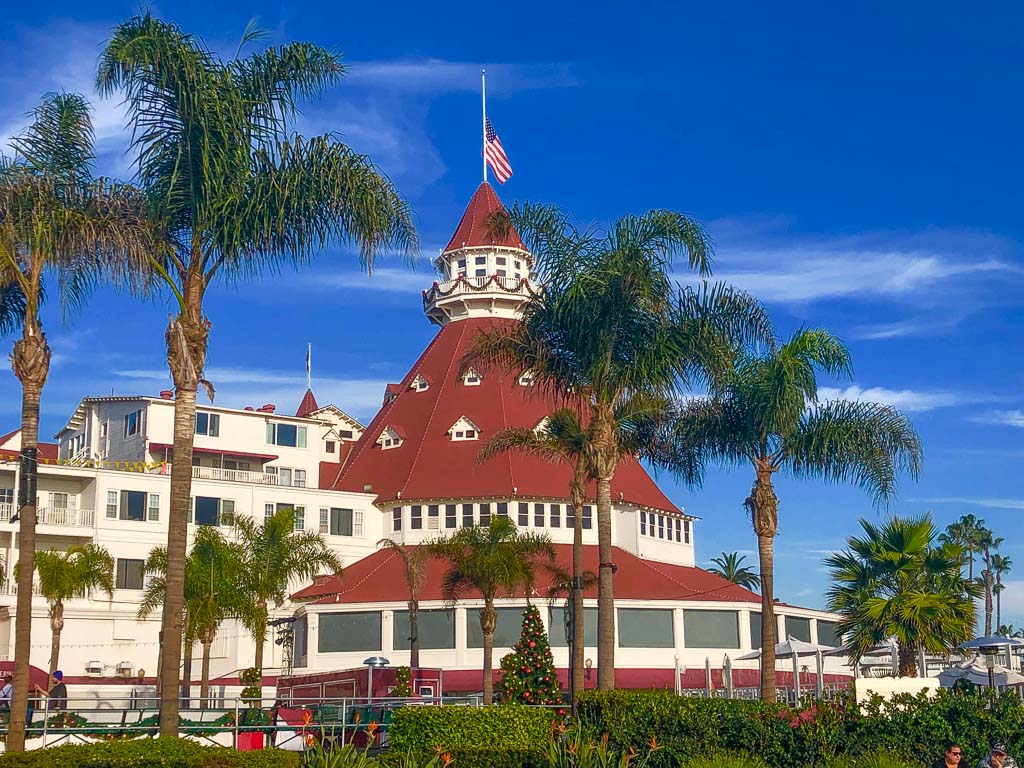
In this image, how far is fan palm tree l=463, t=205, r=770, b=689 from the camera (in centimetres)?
3034

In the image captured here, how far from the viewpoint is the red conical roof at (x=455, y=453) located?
208 feet

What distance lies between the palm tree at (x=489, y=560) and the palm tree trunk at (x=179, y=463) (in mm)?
27352

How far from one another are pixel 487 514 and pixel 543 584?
5.73m

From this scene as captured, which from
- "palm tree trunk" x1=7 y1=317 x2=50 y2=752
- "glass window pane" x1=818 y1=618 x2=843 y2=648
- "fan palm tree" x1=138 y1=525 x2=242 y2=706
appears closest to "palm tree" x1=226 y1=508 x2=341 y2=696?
"fan palm tree" x1=138 y1=525 x2=242 y2=706

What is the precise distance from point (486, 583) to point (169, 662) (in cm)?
2878

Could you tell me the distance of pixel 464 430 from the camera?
66188 millimetres

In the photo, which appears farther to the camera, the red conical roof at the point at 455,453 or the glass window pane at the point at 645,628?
the red conical roof at the point at 455,453

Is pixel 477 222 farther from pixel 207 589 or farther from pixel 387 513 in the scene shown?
pixel 207 589

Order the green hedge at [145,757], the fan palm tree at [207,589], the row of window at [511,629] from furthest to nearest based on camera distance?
the row of window at [511,629], the fan palm tree at [207,589], the green hedge at [145,757]

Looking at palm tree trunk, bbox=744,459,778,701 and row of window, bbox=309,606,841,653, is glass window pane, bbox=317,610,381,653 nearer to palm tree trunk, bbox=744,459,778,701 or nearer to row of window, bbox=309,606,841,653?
row of window, bbox=309,606,841,653

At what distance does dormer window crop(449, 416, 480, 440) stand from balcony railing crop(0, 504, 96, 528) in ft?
59.7

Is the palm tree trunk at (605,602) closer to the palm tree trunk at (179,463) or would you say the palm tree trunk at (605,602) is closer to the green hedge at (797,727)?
the green hedge at (797,727)

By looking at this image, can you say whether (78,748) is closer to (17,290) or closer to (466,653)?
(17,290)

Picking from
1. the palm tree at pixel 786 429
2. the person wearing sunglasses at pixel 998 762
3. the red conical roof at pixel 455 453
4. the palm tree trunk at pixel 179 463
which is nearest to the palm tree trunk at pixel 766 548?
the palm tree at pixel 786 429
